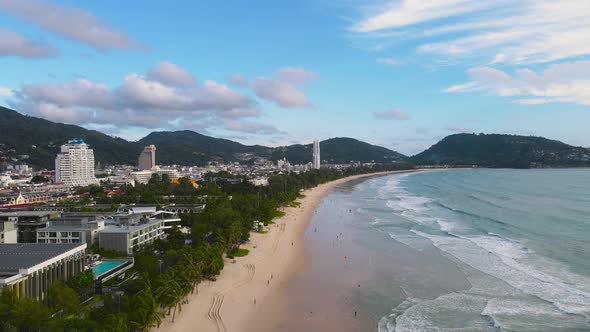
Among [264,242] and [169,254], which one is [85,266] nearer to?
[169,254]

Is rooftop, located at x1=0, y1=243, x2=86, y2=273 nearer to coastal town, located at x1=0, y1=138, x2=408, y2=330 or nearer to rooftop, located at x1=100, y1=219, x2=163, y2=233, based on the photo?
coastal town, located at x1=0, y1=138, x2=408, y2=330

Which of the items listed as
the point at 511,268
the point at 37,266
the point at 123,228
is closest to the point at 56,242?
the point at 123,228

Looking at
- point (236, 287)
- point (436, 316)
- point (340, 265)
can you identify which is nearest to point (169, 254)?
point (236, 287)

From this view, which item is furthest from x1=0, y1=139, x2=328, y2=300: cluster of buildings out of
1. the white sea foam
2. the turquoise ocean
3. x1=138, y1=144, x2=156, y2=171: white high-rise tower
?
x1=138, y1=144, x2=156, y2=171: white high-rise tower

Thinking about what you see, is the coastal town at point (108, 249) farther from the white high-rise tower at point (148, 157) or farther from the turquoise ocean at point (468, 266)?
the white high-rise tower at point (148, 157)

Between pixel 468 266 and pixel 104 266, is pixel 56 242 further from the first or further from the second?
pixel 468 266

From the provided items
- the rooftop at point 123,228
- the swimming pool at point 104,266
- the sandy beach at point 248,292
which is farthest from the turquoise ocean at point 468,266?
the rooftop at point 123,228
